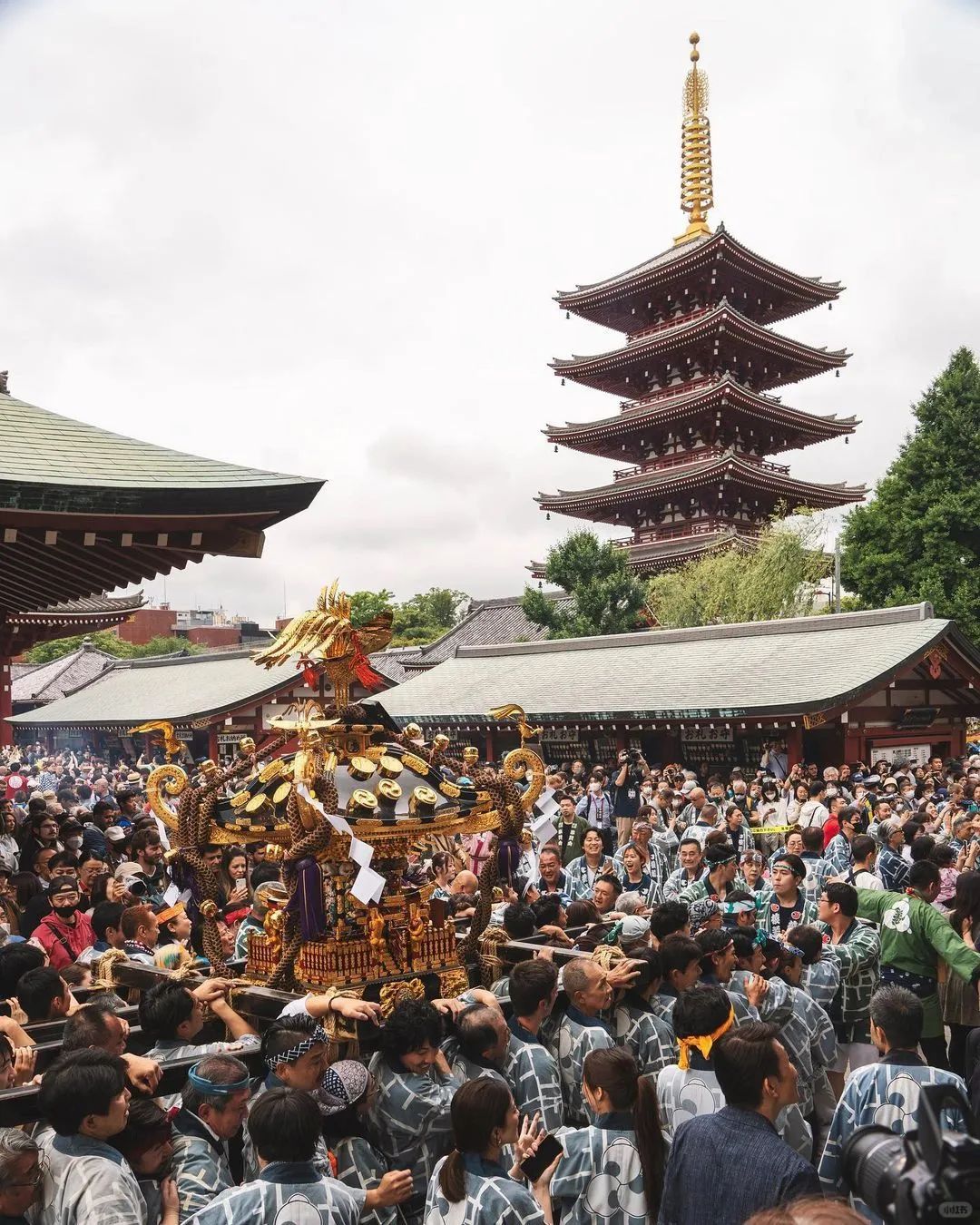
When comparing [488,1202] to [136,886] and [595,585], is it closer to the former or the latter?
[136,886]

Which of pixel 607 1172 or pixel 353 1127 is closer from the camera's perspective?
pixel 607 1172

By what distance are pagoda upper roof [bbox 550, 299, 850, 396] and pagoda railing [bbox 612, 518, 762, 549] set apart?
230 inches

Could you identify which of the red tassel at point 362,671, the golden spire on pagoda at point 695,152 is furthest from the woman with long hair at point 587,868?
the golden spire on pagoda at point 695,152

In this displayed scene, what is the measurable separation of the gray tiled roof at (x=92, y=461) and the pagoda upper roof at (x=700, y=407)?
27.0 meters

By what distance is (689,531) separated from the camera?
35.4 meters

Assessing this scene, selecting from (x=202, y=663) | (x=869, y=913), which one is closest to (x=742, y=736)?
(x=869, y=913)

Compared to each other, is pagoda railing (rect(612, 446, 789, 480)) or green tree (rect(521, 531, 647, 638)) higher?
pagoda railing (rect(612, 446, 789, 480))

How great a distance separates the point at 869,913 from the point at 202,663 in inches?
1376

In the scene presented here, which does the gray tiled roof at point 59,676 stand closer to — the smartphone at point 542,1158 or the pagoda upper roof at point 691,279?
the pagoda upper roof at point 691,279

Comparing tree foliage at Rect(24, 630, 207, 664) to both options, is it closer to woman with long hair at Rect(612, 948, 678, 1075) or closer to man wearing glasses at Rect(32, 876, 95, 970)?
man wearing glasses at Rect(32, 876, 95, 970)

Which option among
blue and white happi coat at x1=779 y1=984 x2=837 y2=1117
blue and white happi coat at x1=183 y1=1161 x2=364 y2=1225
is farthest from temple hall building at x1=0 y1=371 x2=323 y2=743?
blue and white happi coat at x1=183 y1=1161 x2=364 y2=1225

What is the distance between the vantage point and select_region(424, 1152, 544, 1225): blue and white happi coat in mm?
3115

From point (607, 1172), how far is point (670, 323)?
35624 mm

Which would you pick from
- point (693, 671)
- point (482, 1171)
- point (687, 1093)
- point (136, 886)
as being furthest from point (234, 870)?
point (693, 671)
